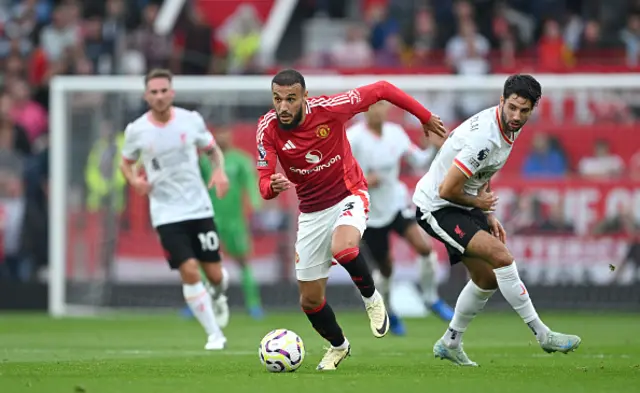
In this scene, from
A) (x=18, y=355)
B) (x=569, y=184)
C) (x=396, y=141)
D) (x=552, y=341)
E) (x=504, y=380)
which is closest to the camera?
(x=504, y=380)

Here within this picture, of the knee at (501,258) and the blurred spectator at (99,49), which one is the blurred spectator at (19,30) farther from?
the knee at (501,258)

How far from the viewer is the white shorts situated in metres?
9.70

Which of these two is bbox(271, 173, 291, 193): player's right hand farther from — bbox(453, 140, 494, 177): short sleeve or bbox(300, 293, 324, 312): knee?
bbox(453, 140, 494, 177): short sleeve

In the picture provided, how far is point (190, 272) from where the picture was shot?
1228 centimetres

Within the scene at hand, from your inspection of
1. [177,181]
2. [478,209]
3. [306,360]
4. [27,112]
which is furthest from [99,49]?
[478,209]

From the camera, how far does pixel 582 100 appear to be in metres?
18.7

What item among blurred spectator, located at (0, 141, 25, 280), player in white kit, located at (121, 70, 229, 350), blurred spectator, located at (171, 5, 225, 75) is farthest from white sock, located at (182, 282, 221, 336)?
blurred spectator, located at (171, 5, 225, 75)

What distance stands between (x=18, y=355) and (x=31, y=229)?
8410 mm

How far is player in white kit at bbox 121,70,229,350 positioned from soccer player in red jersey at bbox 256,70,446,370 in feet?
9.01

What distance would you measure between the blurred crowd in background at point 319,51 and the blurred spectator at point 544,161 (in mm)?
15

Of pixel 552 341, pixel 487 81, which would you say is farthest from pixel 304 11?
pixel 552 341

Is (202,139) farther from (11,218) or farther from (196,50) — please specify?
(196,50)

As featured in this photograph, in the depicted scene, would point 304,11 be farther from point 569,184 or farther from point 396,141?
point 396,141

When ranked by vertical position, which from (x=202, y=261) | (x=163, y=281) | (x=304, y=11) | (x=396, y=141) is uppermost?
(x=304, y=11)
